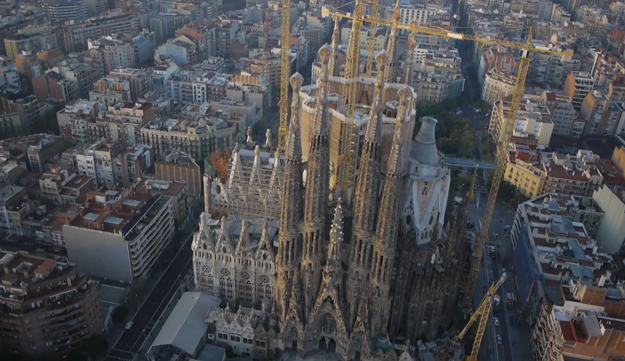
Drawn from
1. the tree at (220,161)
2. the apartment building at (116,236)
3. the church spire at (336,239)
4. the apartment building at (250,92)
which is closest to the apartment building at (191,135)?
the tree at (220,161)

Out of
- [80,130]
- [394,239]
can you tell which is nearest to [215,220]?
[394,239]

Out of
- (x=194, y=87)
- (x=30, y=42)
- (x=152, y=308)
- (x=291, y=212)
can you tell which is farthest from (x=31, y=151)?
(x=30, y=42)

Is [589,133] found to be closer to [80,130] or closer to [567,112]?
[567,112]

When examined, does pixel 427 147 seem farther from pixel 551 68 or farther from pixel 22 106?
pixel 551 68

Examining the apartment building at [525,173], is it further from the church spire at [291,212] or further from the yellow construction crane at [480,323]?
the church spire at [291,212]

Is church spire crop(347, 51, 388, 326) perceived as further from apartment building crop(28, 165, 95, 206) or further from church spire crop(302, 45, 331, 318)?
apartment building crop(28, 165, 95, 206)

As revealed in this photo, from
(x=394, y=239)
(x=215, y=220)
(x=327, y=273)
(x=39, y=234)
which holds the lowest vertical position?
(x=39, y=234)
